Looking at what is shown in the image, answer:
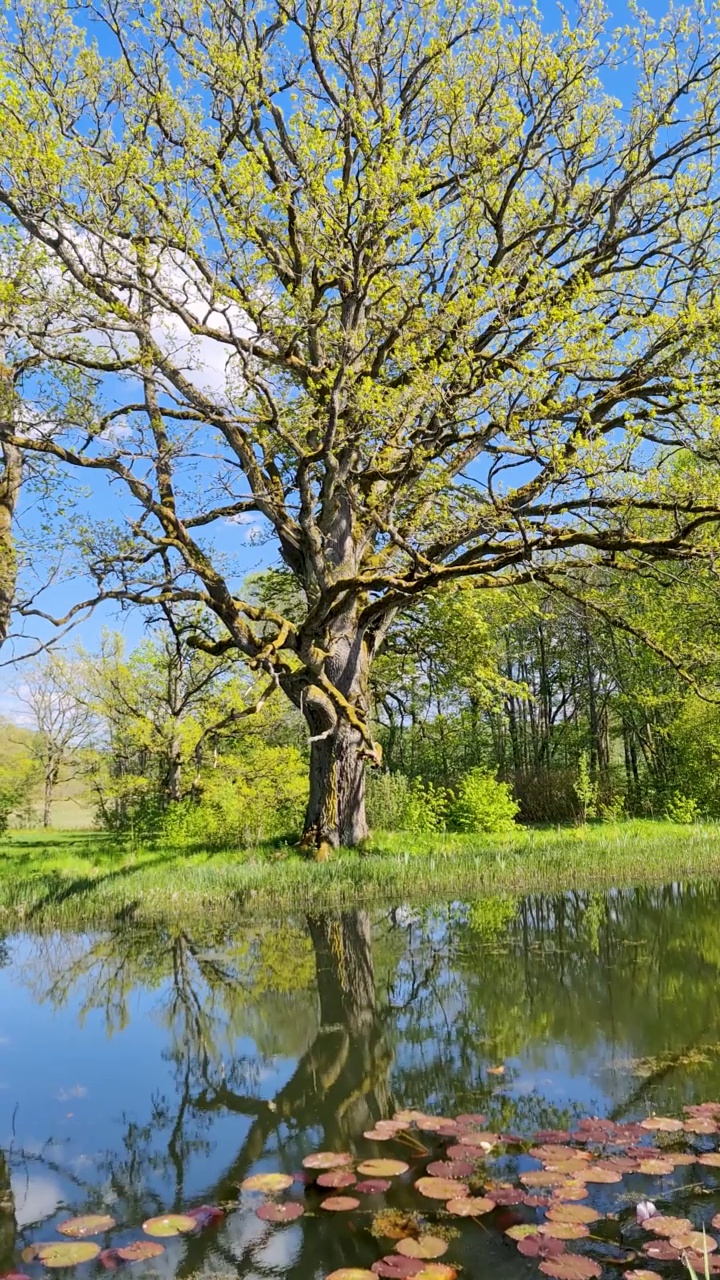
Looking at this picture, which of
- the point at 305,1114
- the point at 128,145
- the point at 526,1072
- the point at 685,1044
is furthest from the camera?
the point at 128,145

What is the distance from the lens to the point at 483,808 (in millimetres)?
16609

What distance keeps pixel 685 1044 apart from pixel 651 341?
10.1 metres

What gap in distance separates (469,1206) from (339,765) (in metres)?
9.42

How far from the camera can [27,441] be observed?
11398mm

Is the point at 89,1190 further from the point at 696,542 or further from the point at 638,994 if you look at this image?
the point at 696,542

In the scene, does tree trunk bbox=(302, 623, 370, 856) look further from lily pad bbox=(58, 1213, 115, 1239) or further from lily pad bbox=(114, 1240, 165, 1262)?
lily pad bbox=(114, 1240, 165, 1262)

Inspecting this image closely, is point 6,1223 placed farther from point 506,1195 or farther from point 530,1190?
point 530,1190

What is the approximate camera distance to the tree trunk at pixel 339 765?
12508 mm

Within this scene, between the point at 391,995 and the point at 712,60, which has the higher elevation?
the point at 712,60

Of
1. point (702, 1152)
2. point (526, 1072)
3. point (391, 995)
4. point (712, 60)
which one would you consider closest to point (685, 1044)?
point (526, 1072)

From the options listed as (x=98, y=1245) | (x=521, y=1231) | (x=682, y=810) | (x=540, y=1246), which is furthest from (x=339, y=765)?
(x=682, y=810)

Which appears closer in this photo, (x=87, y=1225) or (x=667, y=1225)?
(x=667, y=1225)

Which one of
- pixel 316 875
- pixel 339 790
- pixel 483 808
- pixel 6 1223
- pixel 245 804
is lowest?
pixel 6 1223

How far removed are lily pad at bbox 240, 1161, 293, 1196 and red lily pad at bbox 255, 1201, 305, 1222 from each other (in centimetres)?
14
